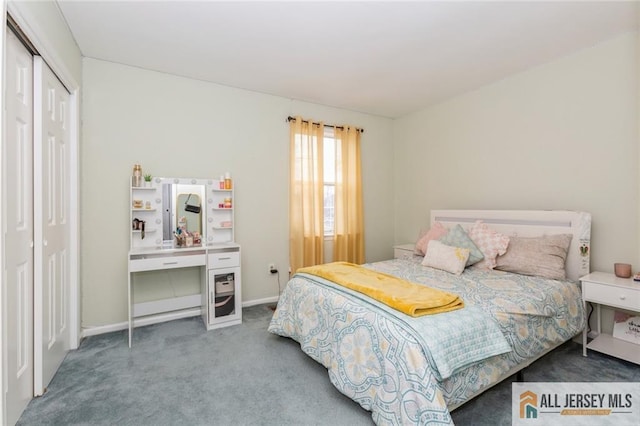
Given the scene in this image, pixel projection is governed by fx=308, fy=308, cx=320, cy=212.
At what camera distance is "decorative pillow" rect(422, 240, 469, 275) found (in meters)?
2.81

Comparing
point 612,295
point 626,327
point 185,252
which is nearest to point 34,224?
point 185,252

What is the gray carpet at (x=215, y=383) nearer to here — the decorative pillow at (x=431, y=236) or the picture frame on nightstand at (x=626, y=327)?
the picture frame on nightstand at (x=626, y=327)

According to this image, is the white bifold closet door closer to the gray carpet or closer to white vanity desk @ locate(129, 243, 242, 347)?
the gray carpet

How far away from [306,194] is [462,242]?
6.38ft

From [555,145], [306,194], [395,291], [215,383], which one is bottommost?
[215,383]

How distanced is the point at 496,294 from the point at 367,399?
1.19 metres

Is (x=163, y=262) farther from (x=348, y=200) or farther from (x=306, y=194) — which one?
(x=348, y=200)


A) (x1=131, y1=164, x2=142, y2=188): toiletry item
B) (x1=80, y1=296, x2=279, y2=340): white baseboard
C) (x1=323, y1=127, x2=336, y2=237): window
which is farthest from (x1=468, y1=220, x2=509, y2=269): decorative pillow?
(x1=131, y1=164, x2=142, y2=188): toiletry item

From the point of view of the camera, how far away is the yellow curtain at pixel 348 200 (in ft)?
14.1

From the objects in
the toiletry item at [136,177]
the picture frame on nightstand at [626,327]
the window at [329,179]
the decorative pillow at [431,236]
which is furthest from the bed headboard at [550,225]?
the toiletry item at [136,177]

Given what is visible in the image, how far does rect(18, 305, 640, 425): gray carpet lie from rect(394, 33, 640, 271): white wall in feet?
4.09

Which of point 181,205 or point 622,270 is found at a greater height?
point 181,205

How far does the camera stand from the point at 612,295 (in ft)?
7.46

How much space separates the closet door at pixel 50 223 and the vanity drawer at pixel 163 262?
19.5 inches
